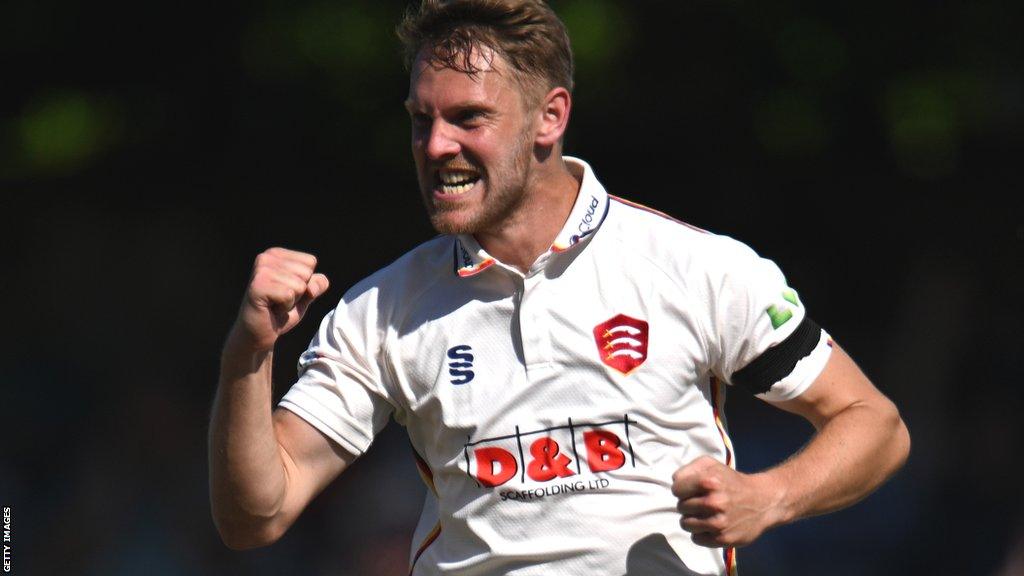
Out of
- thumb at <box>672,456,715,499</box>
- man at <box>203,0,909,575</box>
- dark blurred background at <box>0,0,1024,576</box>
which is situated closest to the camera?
thumb at <box>672,456,715,499</box>

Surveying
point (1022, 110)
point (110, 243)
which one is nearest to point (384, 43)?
point (110, 243)

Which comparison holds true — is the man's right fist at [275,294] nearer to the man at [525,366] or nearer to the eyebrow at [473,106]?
the man at [525,366]

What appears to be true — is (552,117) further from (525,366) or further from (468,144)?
(525,366)

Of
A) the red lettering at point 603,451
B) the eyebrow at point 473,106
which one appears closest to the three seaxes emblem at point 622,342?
the red lettering at point 603,451

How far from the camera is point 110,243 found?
7.52 meters

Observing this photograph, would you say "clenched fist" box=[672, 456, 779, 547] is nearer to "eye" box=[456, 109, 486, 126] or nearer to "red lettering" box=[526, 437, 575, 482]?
"red lettering" box=[526, 437, 575, 482]

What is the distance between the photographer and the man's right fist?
3139 millimetres

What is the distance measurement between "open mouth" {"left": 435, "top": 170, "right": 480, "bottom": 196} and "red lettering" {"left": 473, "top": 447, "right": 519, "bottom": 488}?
24.3 inches

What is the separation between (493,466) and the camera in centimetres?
337

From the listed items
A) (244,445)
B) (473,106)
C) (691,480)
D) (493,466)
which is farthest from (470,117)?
(691,480)

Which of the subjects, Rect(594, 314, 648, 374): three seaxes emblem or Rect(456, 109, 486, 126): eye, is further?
Rect(456, 109, 486, 126): eye

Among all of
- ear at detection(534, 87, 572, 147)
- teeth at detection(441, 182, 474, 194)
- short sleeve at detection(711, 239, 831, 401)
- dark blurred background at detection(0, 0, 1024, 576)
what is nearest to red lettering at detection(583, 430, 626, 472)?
short sleeve at detection(711, 239, 831, 401)

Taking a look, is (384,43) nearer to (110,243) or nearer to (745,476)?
(110,243)

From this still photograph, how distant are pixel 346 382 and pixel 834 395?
45.4 inches
